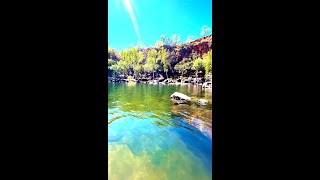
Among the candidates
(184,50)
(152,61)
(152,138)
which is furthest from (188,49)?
(152,138)

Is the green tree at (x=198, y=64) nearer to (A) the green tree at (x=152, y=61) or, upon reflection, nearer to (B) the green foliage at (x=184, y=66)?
(B) the green foliage at (x=184, y=66)

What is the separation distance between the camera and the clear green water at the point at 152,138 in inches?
106

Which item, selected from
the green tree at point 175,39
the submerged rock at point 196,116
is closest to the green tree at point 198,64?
the green tree at point 175,39

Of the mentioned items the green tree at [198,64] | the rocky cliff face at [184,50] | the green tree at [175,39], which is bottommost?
the green tree at [198,64]

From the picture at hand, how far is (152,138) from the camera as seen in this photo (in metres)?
3.37

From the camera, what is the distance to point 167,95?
3.92 meters

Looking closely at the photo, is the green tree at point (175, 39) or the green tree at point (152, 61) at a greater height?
the green tree at point (175, 39)

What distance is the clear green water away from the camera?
2.70 m

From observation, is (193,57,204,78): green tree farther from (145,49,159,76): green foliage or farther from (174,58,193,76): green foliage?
(145,49,159,76): green foliage

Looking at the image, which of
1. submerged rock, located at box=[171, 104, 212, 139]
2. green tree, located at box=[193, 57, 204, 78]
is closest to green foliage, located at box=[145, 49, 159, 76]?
green tree, located at box=[193, 57, 204, 78]

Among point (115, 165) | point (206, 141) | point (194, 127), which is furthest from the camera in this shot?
point (194, 127)
